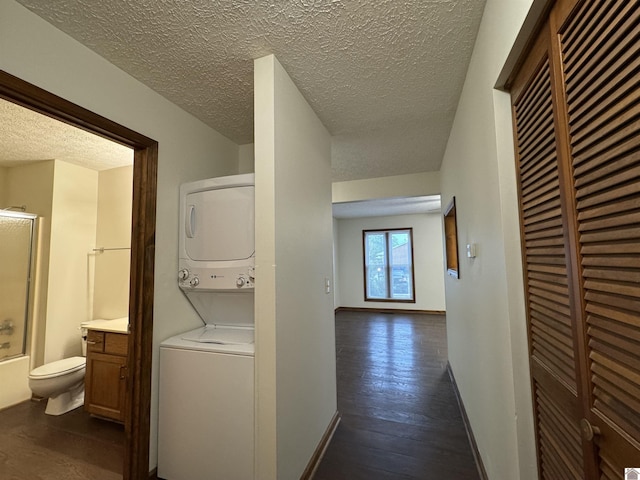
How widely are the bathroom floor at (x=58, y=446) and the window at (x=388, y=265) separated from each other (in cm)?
584

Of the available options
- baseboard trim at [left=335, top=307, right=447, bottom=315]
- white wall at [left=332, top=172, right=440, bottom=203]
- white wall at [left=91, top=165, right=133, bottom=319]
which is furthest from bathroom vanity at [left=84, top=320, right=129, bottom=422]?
baseboard trim at [left=335, top=307, right=447, bottom=315]

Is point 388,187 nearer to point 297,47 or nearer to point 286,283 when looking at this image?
point 297,47

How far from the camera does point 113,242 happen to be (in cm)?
308

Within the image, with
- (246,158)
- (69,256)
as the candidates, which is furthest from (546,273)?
(69,256)

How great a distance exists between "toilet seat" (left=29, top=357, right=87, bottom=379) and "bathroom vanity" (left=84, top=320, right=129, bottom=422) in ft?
0.71

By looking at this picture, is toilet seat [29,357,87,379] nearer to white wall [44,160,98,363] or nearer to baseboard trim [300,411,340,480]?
white wall [44,160,98,363]

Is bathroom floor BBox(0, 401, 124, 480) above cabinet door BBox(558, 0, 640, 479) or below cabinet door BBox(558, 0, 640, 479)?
below

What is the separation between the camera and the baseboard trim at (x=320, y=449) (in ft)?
5.66

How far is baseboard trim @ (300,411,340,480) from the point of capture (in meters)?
1.72

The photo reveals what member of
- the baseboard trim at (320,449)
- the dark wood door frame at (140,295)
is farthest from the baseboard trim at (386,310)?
the dark wood door frame at (140,295)

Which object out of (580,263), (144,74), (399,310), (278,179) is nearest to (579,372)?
(580,263)

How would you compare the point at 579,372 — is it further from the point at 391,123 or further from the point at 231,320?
the point at 391,123

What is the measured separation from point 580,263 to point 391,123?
1.93 metres

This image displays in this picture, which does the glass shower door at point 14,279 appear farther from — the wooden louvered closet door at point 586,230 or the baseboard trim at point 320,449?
the wooden louvered closet door at point 586,230
